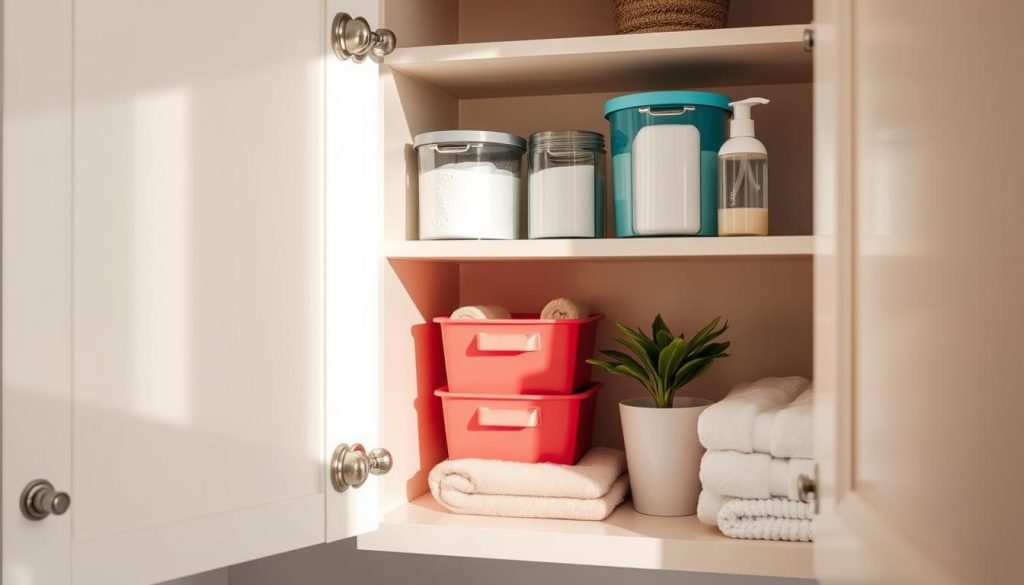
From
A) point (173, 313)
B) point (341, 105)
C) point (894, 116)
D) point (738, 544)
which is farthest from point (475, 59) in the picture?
point (894, 116)

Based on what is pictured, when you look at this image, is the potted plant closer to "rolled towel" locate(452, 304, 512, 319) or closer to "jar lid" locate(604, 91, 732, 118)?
"rolled towel" locate(452, 304, 512, 319)

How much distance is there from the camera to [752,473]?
1040mm

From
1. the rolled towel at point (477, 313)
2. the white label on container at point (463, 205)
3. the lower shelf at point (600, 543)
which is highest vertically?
the white label on container at point (463, 205)

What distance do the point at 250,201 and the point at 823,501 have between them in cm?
56

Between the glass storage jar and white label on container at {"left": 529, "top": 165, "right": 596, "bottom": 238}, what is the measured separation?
0.04 meters

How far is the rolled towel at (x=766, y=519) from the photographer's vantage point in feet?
3.35

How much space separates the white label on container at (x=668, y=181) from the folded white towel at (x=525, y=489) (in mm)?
307

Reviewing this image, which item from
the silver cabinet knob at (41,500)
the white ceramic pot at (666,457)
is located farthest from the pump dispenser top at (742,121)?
the silver cabinet knob at (41,500)

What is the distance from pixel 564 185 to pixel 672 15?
0.81 ft

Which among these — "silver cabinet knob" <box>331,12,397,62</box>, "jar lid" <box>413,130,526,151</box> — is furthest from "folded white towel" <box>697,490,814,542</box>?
"silver cabinet knob" <box>331,12,397,62</box>

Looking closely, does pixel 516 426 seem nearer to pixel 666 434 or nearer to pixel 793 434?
pixel 666 434

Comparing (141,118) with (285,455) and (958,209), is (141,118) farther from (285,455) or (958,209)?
(958,209)

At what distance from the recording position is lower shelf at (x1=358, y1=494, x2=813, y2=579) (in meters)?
1.02

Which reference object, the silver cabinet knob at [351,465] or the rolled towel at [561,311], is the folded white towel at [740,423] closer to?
the rolled towel at [561,311]
